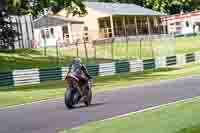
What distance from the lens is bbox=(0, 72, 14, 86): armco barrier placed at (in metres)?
31.7

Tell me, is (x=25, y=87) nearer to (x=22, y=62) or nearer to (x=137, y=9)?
(x=22, y=62)

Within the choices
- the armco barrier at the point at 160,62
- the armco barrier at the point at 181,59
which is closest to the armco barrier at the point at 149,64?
the armco barrier at the point at 160,62

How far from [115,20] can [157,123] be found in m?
63.5

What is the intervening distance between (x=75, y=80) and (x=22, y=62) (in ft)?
101

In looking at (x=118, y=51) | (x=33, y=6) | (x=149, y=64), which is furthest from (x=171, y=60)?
(x=118, y=51)

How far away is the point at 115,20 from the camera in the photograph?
7481 cm

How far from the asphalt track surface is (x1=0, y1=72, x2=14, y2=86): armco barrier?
10611mm

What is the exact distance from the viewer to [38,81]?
34344 mm

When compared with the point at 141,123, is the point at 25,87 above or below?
below

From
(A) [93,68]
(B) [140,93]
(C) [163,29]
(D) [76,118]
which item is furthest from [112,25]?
(D) [76,118]

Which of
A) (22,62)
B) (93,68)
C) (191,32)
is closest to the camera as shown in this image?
(93,68)

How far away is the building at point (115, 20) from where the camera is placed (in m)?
72.9

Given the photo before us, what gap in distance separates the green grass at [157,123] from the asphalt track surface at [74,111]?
3.98ft

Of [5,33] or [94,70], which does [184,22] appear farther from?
[94,70]
